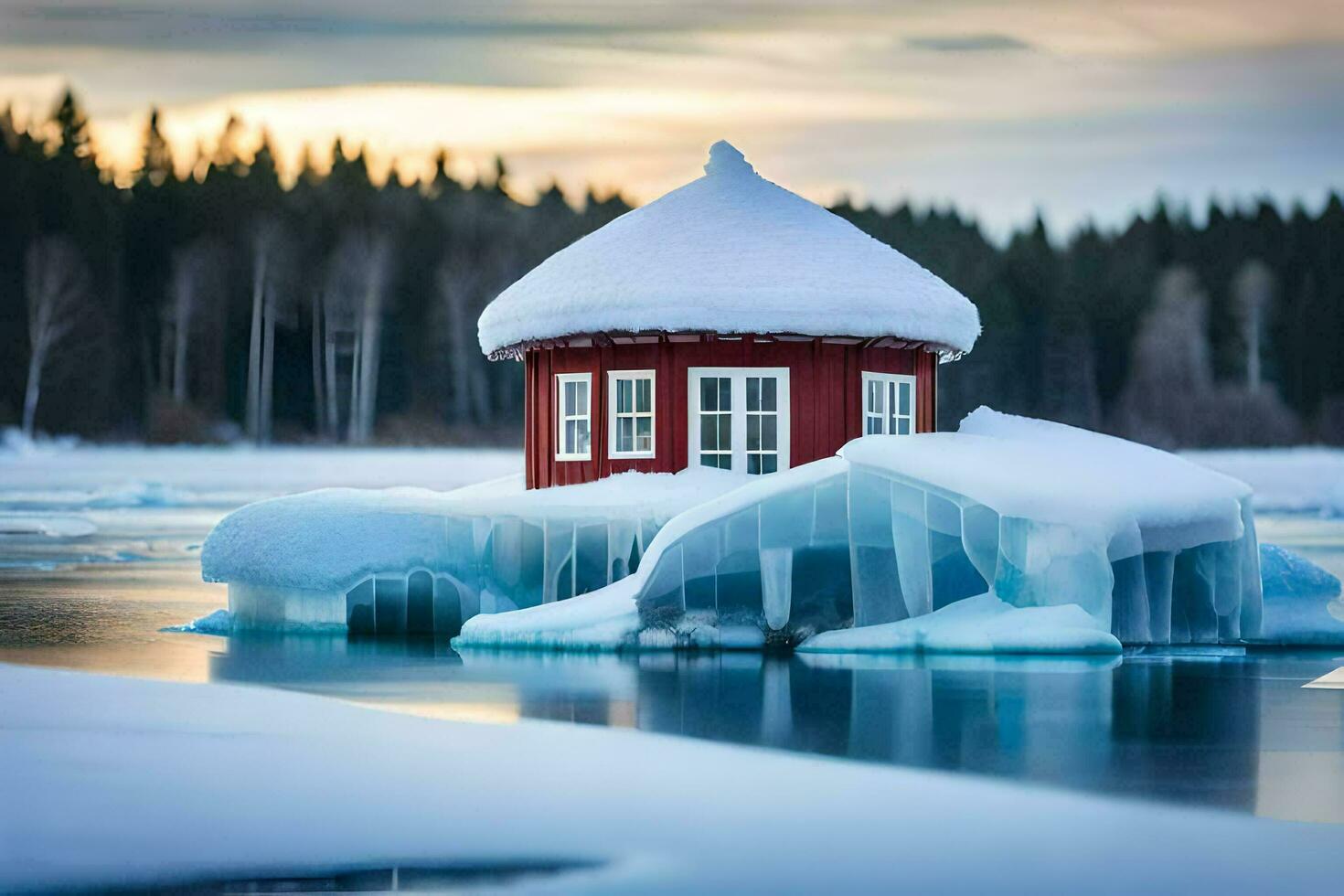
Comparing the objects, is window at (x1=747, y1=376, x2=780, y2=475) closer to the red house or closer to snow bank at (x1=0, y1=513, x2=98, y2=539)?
the red house

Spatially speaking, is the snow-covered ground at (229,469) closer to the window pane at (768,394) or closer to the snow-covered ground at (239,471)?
the snow-covered ground at (239,471)

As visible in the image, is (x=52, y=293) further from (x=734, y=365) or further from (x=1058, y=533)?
(x=1058, y=533)

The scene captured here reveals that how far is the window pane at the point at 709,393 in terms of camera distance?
2342cm

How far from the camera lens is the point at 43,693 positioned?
49.5ft

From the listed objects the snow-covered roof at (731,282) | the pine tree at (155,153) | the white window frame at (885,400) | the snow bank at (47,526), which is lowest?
the snow bank at (47,526)

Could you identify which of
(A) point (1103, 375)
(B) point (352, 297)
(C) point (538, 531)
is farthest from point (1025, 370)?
(C) point (538, 531)

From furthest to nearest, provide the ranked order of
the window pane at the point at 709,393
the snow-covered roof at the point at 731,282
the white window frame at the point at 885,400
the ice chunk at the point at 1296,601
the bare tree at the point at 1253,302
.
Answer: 1. the bare tree at the point at 1253,302
2. the white window frame at the point at 885,400
3. the window pane at the point at 709,393
4. the snow-covered roof at the point at 731,282
5. the ice chunk at the point at 1296,601

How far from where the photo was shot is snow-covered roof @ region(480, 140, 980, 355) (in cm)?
2264

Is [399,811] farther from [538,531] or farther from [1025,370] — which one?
[1025,370]

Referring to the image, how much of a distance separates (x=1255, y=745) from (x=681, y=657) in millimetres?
6862

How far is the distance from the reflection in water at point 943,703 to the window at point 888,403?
18.8 feet

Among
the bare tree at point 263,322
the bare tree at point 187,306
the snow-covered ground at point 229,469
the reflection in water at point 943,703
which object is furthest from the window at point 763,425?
the bare tree at point 187,306

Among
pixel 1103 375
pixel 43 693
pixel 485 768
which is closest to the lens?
pixel 485 768

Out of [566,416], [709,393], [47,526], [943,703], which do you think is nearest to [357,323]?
[47,526]
